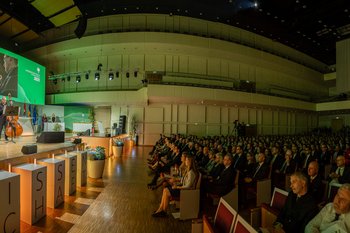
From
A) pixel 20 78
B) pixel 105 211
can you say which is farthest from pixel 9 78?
pixel 105 211

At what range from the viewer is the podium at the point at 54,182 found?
3824 millimetres

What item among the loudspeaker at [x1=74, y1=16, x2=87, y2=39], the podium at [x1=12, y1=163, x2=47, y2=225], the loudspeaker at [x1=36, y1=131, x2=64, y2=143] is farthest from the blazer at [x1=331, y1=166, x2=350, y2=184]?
the loudspeaker at [x1=74, y1=16, x2=87, y2=39]

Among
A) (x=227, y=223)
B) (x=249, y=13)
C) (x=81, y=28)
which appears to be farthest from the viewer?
(x=249, y=13)

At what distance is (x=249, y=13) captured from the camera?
13.1 meters

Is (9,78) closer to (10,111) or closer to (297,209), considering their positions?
(10,111)

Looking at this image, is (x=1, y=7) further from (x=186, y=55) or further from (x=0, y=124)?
(x=186, y=55)

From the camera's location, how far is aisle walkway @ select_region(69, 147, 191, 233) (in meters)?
3.18

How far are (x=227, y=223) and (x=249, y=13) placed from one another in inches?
540

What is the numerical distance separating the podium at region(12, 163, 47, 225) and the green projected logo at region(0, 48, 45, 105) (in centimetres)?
858

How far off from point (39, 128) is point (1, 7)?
5.95 metres

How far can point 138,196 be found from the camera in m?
4.62

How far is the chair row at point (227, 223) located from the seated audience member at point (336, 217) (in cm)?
70

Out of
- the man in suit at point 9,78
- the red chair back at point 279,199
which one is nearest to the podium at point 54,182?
the red chair back at point 279,199

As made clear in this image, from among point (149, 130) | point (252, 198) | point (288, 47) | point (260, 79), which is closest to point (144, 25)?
point (149, 130)
